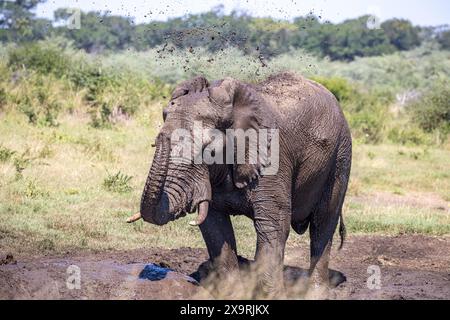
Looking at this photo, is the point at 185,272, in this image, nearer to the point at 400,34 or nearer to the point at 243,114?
the point at 243,114

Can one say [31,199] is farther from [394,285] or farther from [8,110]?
[8,110]

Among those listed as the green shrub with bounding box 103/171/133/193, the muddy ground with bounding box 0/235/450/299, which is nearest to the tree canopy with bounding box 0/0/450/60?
the green shrub with bounding box 103/171/133/193

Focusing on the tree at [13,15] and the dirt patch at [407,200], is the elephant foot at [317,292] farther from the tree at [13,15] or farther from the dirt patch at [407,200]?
the tree at [13,15]

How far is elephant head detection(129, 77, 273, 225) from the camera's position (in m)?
6.04

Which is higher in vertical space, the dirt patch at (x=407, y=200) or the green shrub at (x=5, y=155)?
the green shrub at (x=5, y=155)

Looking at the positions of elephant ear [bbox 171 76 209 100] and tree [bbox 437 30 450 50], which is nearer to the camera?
elephant ear [bbox 171 76 209 100]

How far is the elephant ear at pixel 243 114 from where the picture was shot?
658 centimetres

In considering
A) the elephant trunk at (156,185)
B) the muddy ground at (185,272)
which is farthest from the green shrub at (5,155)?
the elephant trunk at (156,185)

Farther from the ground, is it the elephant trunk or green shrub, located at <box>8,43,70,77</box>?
green shrub, located at <box>8,43,70,77</box>

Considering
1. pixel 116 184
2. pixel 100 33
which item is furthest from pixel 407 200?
pixel 100 33

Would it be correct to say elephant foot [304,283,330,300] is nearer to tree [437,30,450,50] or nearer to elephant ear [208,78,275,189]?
elephant ear [208,78,275,189]

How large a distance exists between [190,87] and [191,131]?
0.43 m

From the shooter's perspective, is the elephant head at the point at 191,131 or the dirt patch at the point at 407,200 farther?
the dirt patch at the point at 407,200
